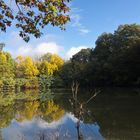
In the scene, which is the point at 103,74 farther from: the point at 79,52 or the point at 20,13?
the point at 20,13

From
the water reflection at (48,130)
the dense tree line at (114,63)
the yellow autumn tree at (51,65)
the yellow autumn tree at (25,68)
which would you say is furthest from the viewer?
the yellow autumn tree at (51,65)

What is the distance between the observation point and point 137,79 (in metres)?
47.5

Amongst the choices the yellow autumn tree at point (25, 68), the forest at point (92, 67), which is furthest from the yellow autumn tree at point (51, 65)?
the yellow autumn tree at point (25, 68)

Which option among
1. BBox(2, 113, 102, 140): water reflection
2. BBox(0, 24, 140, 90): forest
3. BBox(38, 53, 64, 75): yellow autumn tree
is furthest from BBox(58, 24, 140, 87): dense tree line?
BBox(2, 113, 102, 140): water reflection

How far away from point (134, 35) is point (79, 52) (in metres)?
24.7

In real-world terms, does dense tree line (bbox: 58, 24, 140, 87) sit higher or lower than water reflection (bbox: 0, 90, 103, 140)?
higher

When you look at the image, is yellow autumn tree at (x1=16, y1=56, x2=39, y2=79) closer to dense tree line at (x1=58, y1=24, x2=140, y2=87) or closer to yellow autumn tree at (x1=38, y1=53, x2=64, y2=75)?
yellow autumn tree at (x1=38, y1=53, x2=64, y2=75)

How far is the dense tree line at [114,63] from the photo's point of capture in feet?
156

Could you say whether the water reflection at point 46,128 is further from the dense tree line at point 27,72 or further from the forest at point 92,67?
the dense tree line at point 27,72

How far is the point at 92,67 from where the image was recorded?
192 ft

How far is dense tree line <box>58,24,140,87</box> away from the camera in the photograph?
47622 mm

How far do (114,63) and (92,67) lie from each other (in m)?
8.29

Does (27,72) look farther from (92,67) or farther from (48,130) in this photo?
(48,130)

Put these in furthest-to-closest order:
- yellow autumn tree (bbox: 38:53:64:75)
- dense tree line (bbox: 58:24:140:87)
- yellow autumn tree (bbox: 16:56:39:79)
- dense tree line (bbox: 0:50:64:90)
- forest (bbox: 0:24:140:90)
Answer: yellow autumn tree (bbox: 38:53:64:75) < yellow autumn tree (bbox: 16:56:39:79) < dense tree line (bbox: 0:50:64:90) < forest (bbox: 0:24:140:90) < dense tree line (bbox: 58:24:140:87)
